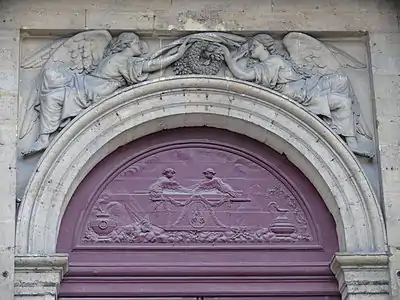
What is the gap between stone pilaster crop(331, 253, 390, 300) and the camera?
8492mm

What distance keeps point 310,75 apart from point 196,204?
144 centimetres

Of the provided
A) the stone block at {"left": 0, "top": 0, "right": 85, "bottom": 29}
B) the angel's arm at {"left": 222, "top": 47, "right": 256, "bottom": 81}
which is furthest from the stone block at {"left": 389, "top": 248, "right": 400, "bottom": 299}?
the stone block at {"left": 0, "top": 0, "right": 85, "bottom": 29}

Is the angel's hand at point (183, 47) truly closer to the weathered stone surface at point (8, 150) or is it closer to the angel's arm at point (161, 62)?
the angel's arm at point (161, 62)

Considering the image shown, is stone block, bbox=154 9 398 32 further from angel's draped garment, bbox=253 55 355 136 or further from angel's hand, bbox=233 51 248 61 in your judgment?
angel's draped garment, bbox=253 55 355 136

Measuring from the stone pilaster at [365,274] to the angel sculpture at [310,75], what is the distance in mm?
910

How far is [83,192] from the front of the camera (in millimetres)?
8977

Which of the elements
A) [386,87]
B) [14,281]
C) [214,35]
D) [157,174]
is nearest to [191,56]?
[214,35]

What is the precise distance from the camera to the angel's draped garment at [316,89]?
29.7ft

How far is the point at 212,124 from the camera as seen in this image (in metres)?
9.19

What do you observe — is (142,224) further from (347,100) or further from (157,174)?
(347,100)

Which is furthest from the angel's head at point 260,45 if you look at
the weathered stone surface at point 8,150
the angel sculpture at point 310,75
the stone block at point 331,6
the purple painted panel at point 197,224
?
the weathered stone surface at point 8,150

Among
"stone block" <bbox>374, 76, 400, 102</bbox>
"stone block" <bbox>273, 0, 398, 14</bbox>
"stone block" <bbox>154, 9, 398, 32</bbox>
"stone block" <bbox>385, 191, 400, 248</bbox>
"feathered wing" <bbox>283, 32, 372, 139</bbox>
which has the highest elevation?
"stone block" <bbox>273, 0, 398, 14</bbox>

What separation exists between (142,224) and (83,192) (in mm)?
545

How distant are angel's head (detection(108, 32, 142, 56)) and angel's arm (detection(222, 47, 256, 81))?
71 centimetres
